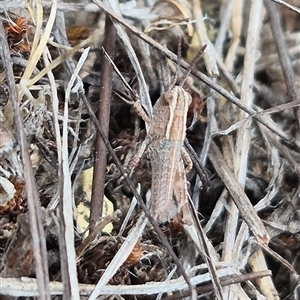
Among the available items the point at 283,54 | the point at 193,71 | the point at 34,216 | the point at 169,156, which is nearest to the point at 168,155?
the point at 169,156

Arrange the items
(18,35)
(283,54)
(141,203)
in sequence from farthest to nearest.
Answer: (283,54)
(18,35)
(141,203)

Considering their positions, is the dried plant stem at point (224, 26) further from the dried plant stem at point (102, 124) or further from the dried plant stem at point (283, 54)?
the dried plant stem at point (102, 124)

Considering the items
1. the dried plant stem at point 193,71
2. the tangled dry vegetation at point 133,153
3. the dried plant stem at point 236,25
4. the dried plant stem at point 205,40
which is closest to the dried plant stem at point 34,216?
the tangled dry vegetation at point 133,153

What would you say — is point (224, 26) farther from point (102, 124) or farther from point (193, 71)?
point (102, 124)

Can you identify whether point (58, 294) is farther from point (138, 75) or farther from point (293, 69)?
point (293, 69)

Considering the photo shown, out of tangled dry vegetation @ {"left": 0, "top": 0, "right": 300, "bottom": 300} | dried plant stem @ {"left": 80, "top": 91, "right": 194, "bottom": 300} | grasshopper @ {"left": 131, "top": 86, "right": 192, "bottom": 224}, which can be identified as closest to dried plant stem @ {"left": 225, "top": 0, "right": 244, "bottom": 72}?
tangled dry vegetation @ {"left": 0, "top": 0, "right": 300, "bottom": 300}

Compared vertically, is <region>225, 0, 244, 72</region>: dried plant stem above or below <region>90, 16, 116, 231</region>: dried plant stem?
above

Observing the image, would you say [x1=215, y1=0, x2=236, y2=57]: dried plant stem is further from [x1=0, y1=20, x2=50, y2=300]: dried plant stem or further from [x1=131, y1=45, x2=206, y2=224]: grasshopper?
[x1=0, y1=20, x2=50, y2=300]: dried plant stem
